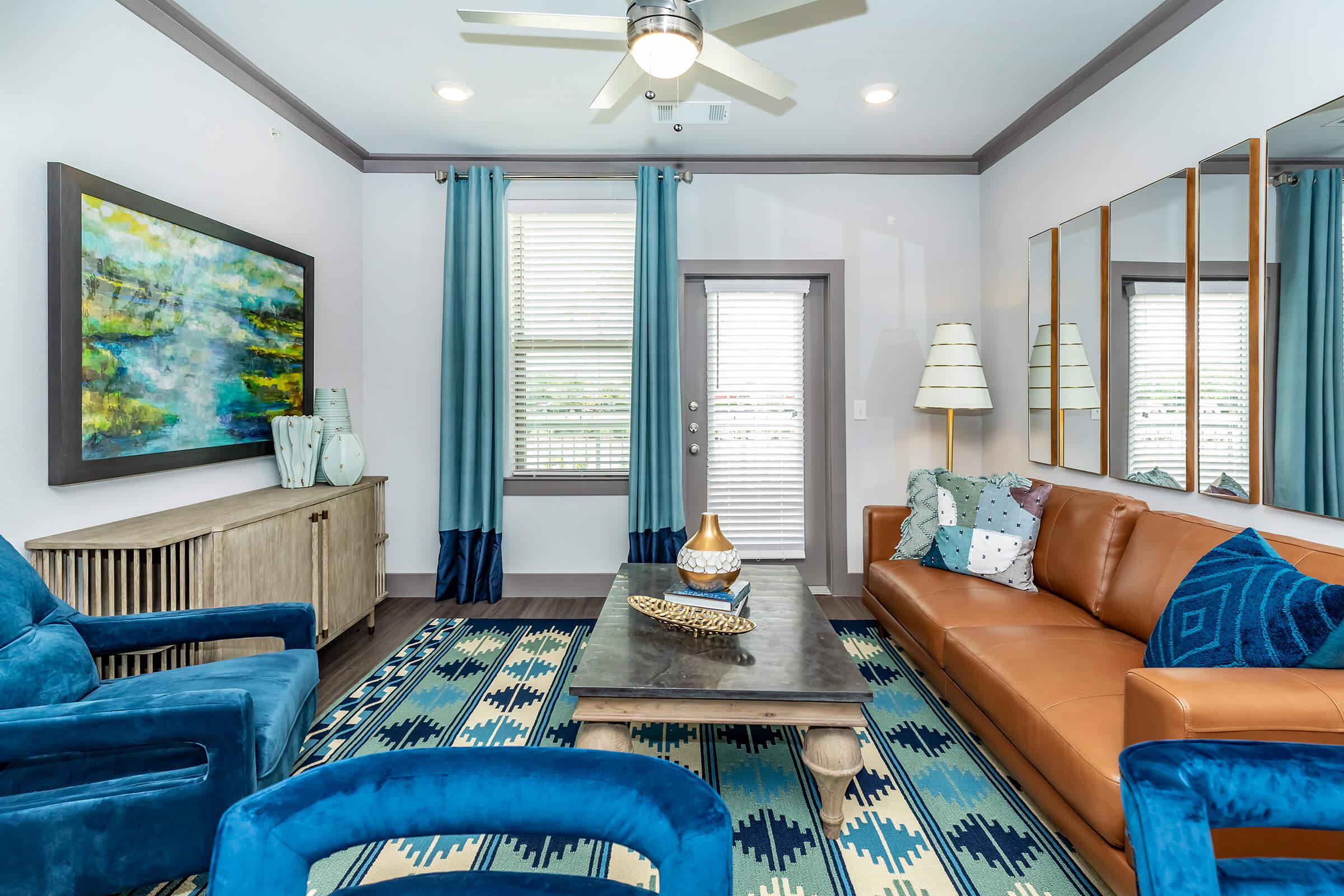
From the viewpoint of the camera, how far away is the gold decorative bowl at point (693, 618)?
2.22 m

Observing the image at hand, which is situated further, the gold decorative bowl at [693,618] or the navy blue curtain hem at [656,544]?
the navy blue curtain hem at [656,544]

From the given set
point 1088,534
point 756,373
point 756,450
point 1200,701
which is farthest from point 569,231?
point 1200,701

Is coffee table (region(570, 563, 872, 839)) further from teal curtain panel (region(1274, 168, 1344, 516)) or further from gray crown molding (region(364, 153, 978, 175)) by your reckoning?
gray crown molding (region(364, 153, 978, 175))

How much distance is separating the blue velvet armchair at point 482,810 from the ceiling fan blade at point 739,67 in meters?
2.14

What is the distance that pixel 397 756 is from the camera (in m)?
0.79

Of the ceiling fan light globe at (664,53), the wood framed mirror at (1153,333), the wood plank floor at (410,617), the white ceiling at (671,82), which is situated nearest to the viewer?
the ceiling fan light globe at (664,53)

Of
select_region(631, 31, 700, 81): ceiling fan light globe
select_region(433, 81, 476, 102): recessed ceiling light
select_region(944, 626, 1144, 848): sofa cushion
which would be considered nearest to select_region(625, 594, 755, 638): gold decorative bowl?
select_region(944, 626, 1144, 848): sofa cushion

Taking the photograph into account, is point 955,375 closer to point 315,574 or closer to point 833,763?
point 833,763

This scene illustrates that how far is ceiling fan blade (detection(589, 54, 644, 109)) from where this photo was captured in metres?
2.24

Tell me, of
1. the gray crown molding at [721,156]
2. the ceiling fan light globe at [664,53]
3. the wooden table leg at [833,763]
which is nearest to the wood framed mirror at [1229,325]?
the gray crown molding at [721,156]

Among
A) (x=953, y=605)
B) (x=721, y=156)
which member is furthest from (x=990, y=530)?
(x=721, y=156)

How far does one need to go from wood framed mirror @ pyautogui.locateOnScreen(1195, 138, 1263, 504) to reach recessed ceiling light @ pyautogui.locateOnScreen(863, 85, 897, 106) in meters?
1.39

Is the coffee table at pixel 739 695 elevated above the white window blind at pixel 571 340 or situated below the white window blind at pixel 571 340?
below

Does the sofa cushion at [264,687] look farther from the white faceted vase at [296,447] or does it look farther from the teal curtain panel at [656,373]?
the teal curtain panel at [656,373]
